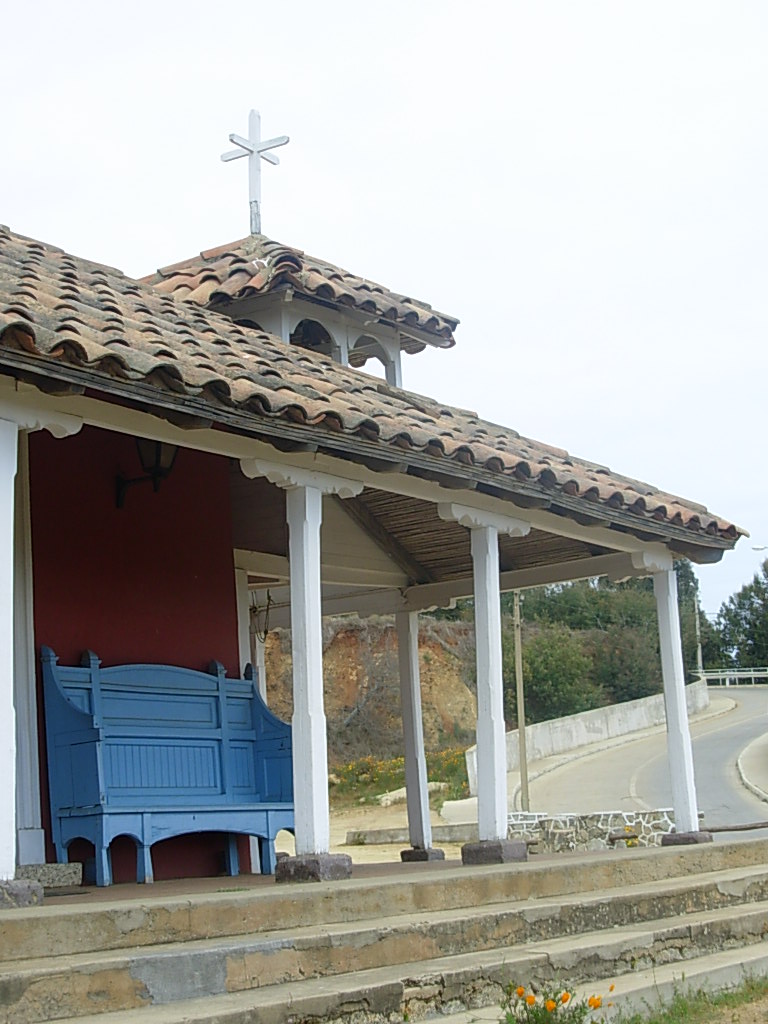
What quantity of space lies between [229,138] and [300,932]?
788 cm

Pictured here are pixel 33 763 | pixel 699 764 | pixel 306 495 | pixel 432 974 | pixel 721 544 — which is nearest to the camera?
pixel 432 974

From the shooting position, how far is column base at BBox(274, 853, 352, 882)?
23.1ft

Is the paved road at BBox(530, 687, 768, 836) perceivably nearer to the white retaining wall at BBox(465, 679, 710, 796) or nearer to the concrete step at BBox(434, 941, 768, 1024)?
the white retaining wall at BBox(465, 679, 710, 796)

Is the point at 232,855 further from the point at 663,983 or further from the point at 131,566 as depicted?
the point at 663,983

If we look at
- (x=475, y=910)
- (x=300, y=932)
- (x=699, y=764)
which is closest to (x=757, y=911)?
(x=475, y=910)

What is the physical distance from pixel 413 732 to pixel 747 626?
220 ft

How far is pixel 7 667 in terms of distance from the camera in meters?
Result: 5.93

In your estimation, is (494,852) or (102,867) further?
(494,852)

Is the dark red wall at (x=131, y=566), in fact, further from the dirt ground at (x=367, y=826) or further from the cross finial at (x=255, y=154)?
the dirt ground at (x=367, y=826)

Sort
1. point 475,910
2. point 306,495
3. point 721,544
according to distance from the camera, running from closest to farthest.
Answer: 1. point 475,910
2. point 306,495
3. point 721,544

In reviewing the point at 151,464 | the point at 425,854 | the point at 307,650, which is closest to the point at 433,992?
the point at 307,650

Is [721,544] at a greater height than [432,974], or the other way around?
[721,544]

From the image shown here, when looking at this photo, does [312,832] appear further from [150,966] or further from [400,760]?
[400,760]

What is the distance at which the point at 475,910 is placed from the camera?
7.05 metres
